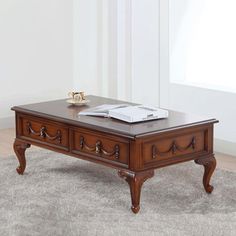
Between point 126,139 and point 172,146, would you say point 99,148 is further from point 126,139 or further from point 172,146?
point 172,146

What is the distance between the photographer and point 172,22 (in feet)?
17.0

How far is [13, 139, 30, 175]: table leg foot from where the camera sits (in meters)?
4.16

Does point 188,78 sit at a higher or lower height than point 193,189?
higher

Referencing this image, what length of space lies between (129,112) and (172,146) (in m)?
0.29

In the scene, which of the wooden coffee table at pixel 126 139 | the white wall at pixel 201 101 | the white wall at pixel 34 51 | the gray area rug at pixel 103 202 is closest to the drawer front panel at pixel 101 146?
the wooden coffee table at pixel 126 139

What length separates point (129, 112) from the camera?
3.76 meters

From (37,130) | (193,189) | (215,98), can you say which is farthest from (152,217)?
(215,98)

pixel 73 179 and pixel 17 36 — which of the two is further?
pixel 17 36

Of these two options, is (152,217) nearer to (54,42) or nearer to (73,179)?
(73,179)

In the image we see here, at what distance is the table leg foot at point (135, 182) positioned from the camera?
352 centimetres

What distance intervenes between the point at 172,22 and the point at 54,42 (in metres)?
1.01

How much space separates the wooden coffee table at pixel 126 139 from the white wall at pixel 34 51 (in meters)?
1.42

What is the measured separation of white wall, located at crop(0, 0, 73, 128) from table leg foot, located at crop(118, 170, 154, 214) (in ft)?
7.12

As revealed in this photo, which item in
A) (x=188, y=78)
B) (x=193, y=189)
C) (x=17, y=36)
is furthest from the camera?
(x=17, y=36)
